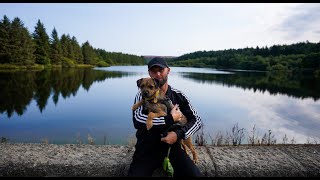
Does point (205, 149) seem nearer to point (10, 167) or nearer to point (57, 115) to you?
point (10, 167)

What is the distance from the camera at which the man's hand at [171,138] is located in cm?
381

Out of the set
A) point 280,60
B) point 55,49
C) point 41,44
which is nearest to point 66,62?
point 55,49

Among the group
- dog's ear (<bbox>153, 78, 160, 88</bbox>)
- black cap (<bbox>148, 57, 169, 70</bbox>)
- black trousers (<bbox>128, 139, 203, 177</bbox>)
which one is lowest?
black trousers (<bbox>128, 139, 203, 177</bbox>)

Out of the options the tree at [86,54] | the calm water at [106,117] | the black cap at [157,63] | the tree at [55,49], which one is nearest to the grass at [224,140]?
the calm water at [106,117]

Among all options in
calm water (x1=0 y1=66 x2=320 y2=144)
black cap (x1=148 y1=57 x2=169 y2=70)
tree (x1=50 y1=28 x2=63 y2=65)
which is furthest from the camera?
tree (x1=50 y1=28 x2=63 y2=65)

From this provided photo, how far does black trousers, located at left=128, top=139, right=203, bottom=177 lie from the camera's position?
375 centimetres

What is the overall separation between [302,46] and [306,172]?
450ft

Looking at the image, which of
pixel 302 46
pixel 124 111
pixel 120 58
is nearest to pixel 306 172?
pixel 124 111

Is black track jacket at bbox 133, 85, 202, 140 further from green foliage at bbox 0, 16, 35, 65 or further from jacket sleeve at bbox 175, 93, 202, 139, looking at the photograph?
green foliage at bbox 0, 16, 35, 65

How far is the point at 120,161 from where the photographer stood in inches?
169

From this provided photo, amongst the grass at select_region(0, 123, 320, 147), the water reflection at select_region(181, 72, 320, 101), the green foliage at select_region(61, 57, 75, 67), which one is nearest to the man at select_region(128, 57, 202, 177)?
the grass at select_region(0, 123, 320, 147)

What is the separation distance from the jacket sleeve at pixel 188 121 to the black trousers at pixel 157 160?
0.65 feet

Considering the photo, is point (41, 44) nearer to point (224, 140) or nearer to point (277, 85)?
point (277, 85)

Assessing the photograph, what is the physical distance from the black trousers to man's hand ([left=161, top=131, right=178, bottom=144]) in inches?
6.9
